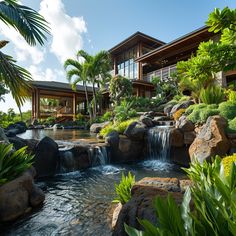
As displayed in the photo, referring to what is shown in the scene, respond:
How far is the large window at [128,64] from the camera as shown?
28.9 m

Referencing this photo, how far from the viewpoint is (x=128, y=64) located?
99.1ft

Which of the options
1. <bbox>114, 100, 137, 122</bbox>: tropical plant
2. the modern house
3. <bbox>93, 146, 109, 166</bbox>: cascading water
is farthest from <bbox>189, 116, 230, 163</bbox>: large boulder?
the modern house

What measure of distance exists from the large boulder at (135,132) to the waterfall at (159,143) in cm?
39

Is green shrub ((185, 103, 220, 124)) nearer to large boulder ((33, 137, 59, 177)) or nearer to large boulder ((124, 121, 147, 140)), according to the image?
large boulder ((124, 121, 147, 140))

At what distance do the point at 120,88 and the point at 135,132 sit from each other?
955 cm

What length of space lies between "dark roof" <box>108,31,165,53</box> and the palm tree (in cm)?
→ 2201

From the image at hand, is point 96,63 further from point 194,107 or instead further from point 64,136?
point 194,107

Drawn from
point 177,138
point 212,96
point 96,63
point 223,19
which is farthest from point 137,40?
point 223,19

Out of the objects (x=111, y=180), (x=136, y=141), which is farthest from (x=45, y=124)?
(x=111, y=180)

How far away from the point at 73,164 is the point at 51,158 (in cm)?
109

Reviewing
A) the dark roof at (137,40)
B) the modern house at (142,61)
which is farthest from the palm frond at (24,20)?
the dark roof at (137,40)

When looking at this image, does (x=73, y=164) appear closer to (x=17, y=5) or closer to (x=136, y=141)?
(x=136, y=141)

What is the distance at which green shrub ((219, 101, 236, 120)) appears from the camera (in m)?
9.48

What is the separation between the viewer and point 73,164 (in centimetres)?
904
